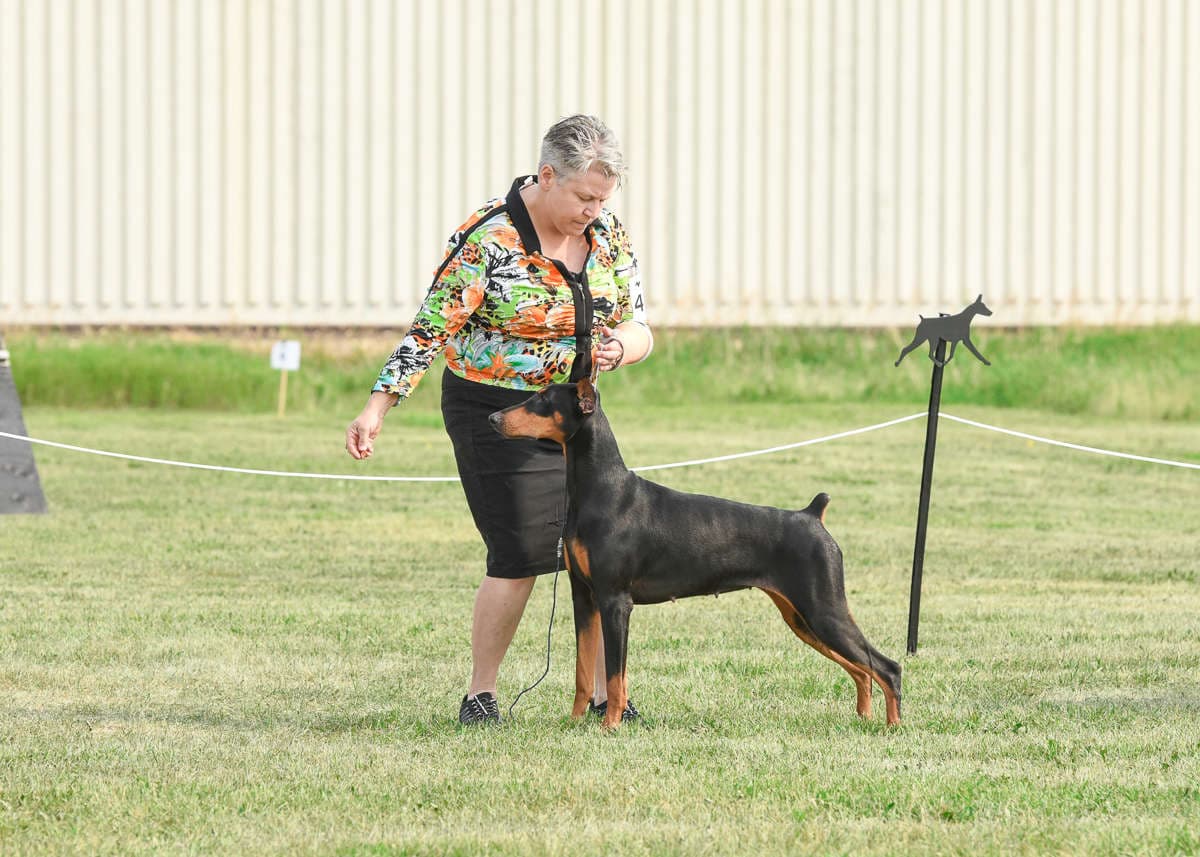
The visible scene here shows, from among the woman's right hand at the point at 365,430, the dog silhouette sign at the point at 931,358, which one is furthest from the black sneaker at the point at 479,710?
the dog silhouette sign at the point at 931,358

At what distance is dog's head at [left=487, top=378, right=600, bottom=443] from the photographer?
5117 mm

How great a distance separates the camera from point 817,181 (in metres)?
24.0

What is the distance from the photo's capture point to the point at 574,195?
513cm

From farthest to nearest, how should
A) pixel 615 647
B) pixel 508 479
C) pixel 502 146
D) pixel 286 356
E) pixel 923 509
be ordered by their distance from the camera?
pixel 502 146, pixel 286 356, pixel 923 509, pixel 508 479, pixel 615 647

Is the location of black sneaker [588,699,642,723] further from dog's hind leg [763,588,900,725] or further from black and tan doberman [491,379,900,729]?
dog's hind leg [763,588,900,725]

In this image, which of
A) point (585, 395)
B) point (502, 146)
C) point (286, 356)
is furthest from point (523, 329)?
point (502, 146)

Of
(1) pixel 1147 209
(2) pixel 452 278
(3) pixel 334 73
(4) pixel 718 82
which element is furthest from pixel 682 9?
(2) pixel 452 278

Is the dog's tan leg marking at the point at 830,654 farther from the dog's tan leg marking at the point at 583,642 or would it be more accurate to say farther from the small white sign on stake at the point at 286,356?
the small white sign on stake at the point at 286,356

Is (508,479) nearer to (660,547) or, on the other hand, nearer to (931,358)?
(660,547)

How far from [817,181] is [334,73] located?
6261 millimetres

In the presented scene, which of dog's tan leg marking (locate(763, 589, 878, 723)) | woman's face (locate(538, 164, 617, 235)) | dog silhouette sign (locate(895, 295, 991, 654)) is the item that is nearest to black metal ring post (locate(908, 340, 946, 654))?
dog silhouette sign (locate(895, 295, 991, 654))

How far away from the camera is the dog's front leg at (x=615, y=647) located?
524 centimetres

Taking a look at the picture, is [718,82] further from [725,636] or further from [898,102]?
[725,636]

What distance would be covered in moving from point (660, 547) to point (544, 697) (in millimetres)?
1110
